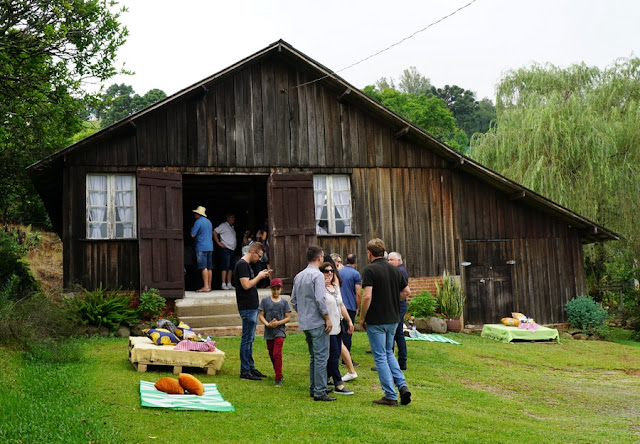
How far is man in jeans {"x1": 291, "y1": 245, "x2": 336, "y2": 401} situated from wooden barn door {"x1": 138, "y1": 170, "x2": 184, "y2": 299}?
23.1ft

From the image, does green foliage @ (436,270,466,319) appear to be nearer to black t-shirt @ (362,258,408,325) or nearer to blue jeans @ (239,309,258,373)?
blue jeans @ (239,309,258,373)

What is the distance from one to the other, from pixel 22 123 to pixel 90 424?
1059cm

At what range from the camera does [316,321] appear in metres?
8.16

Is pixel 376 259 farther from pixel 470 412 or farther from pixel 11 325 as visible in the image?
pixel 11 325

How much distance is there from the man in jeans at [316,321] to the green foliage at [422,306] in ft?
26.9

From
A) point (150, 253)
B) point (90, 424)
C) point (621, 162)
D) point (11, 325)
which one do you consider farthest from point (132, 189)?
point (621, 162)

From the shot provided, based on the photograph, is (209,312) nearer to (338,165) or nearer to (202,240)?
(202,240)

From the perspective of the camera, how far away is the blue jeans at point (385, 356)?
796cm

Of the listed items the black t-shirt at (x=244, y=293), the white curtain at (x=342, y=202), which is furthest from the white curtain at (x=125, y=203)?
the black t-shirt at (x=244, y=293)

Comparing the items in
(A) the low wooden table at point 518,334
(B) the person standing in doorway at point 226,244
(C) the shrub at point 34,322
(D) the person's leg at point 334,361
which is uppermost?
(B) the person standing in doorway at point 226,244

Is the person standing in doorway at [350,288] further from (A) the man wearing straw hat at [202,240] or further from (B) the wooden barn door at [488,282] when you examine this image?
(B) the wooden barn door at [488,282]

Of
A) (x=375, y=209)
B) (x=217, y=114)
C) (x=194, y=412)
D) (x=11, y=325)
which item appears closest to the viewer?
(x=194, y=412)

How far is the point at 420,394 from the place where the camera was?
29.7ft

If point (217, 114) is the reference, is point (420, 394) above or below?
below
